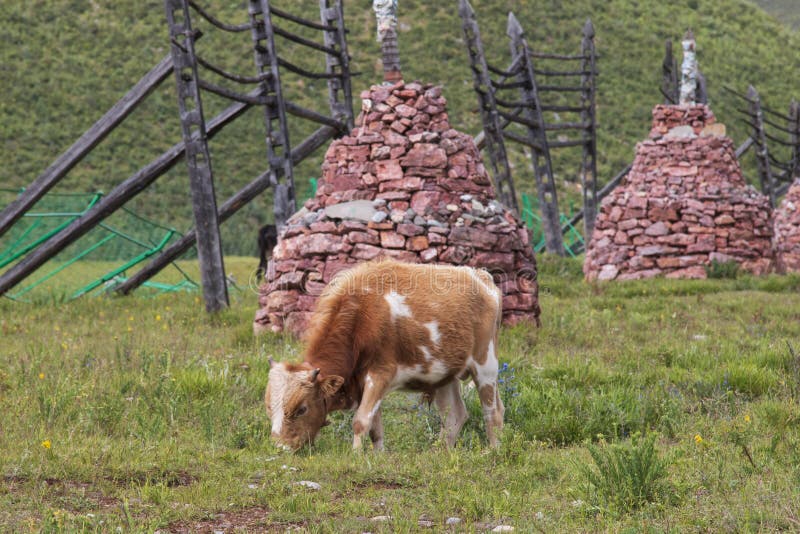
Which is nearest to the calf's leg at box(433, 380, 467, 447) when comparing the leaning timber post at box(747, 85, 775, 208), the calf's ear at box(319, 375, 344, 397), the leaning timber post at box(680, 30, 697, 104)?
the calf's ear at box(319, 375, 344, 397)

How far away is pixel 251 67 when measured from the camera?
4350 cm

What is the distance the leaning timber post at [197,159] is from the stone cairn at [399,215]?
1.99 metres

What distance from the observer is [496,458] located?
6.18 m

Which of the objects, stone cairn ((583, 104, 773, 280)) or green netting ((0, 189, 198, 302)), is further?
stone cairn ((583, 104, 773, 280))

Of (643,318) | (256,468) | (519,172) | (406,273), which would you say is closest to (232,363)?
(406,273)

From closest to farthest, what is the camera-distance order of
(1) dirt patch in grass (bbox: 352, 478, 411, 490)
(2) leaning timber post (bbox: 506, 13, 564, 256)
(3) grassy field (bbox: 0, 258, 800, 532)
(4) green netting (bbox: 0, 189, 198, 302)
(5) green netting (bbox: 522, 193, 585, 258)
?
1. (3) grassy field (bbox: 0, 258, 800, 532)
2. (1) dirt patch in grass (bbox: 352, 478, 411, 490)
3. (4) green netting (bbox: 0, 189, 198, 302)
4. (2) leaning timber post (bbox: 506, 13, 564, 256)
5. (5) green netting (bbox: 522, 193, 585, 258)

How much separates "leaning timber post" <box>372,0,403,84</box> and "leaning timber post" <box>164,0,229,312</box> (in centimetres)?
299

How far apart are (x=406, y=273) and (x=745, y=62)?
52.0 m

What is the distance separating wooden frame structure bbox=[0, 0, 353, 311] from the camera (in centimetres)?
1357

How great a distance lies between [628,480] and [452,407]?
2391 millimetres

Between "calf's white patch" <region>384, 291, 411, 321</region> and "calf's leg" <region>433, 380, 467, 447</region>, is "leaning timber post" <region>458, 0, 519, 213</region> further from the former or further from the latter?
"calf's white patch" <region>384, 291, 411, 321</region>

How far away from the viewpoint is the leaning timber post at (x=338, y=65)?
15.9 m

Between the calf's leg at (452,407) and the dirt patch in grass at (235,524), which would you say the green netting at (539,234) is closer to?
the calf's leg at (452,407)

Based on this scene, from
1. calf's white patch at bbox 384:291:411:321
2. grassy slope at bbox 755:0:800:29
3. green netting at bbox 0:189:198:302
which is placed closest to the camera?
calf's white patch at bbox 384:291:411:321
